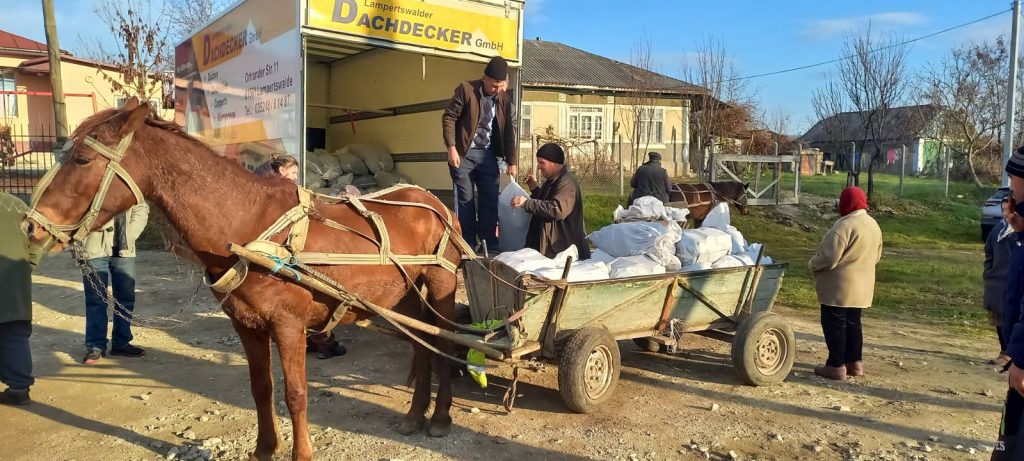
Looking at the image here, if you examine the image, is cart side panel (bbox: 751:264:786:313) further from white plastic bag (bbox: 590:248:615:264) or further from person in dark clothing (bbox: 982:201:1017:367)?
person in dark clothing (bbox: 982:201:1017:367)

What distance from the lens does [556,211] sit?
16.1 feet

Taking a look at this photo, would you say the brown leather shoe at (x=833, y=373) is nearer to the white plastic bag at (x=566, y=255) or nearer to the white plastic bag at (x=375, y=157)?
the white plastic bag at (x=566, y=255)

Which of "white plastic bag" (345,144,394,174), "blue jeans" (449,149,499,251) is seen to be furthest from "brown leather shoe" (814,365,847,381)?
"white plastic bag" (345,144,394,174)

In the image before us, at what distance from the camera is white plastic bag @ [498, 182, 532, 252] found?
17.7 feet

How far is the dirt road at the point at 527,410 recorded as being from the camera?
4004mm

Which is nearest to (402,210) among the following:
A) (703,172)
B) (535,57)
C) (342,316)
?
(342,316)

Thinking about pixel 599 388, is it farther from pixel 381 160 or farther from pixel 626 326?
pixel 381 160

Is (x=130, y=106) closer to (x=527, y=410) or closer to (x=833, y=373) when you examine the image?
(x=527, y=410)

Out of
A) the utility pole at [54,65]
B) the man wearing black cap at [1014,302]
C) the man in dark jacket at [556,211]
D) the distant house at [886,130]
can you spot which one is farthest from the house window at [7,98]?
the distant house at [886,130]

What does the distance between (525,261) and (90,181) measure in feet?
8.17

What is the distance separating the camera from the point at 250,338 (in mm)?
3451

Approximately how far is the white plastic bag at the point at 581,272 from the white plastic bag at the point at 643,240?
0.47 m

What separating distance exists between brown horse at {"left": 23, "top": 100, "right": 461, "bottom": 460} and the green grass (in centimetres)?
637

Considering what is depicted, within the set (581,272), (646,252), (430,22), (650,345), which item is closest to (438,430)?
(581,272)
